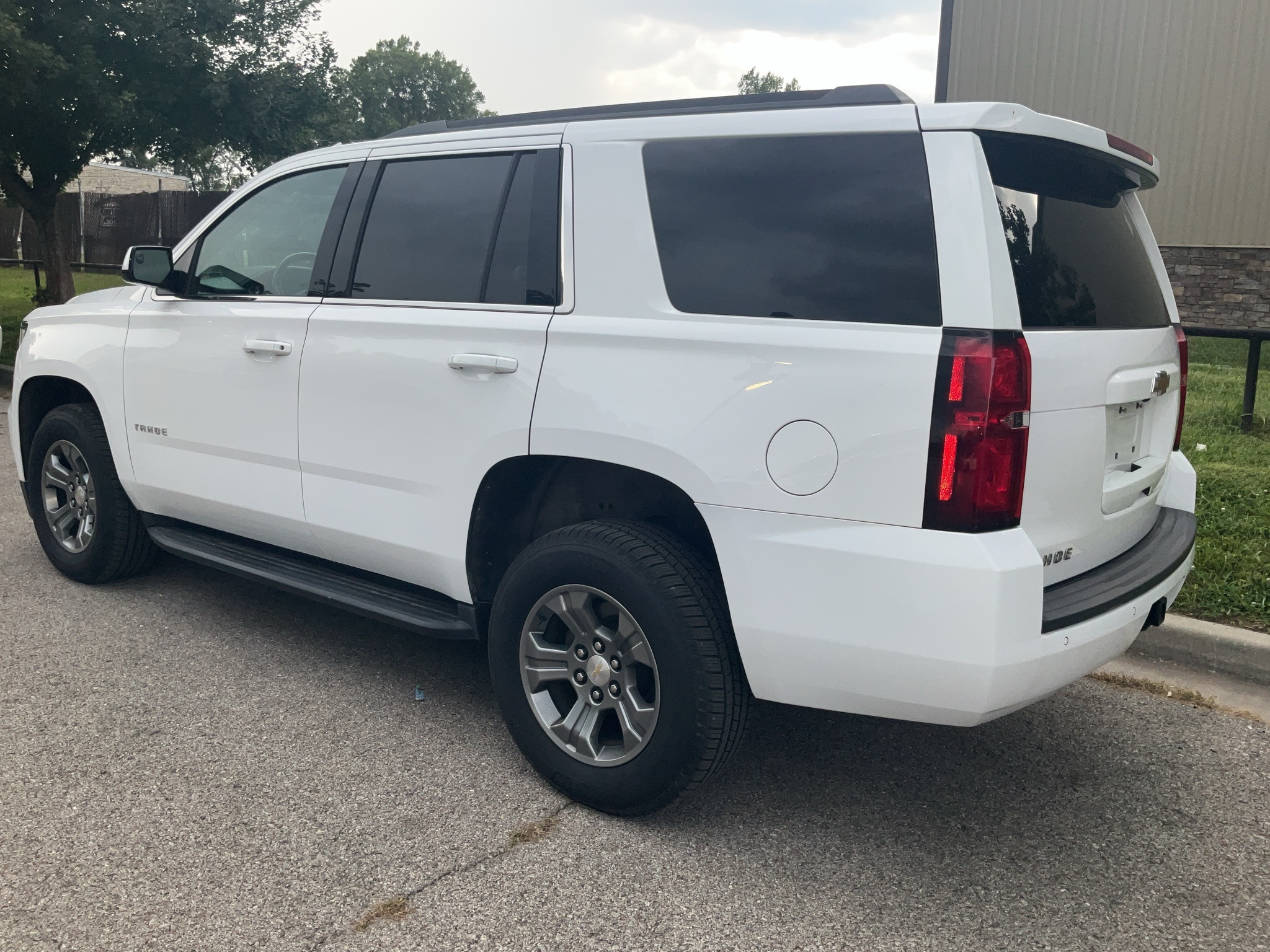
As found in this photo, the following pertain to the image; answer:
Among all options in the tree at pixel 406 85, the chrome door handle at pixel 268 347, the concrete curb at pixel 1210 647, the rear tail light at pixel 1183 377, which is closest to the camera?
the rear tail light at pixel 1183 377

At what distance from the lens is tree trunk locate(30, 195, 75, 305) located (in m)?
18.4

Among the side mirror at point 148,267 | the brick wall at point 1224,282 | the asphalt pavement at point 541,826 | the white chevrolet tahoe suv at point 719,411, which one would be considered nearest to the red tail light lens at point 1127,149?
the white chevrolet tahoe suv at point 719,411

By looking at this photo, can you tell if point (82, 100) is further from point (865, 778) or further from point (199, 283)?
point (865, 778)

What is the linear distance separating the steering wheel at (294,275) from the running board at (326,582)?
3.36 ft

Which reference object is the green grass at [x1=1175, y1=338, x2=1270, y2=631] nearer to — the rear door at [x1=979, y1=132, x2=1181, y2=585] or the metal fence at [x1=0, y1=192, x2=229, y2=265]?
the rear door at [x1=979, y1=132, x2=1181, y2=585]

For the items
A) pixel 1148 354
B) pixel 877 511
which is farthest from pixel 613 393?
pixel 1148 354

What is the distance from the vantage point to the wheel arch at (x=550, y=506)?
3.22 m

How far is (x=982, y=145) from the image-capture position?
2.59m

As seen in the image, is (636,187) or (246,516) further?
(246,516)

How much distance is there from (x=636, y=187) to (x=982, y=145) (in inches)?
38.5

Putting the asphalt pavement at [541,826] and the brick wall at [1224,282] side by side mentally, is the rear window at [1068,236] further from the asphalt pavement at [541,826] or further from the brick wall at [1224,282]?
the brick wall at [1224,282]

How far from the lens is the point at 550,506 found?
3.47m

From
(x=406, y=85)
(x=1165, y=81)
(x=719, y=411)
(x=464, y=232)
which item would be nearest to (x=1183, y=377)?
(x=719, y=411)

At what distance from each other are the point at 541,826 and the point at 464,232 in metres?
1.89
